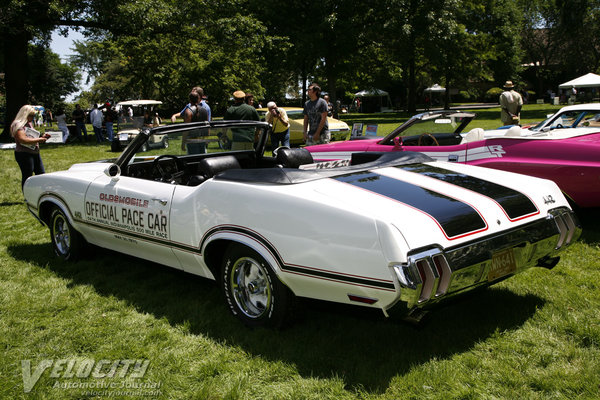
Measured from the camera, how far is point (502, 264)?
3.10m

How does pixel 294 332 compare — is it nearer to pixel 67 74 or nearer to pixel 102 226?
pixel 102 226

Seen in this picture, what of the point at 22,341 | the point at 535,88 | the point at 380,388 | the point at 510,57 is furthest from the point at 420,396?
the point at 535,88

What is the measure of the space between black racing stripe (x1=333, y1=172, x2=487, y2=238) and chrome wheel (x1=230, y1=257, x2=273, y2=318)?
837 millimetres

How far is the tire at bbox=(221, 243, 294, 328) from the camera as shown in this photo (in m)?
3.31

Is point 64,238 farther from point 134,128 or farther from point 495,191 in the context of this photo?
point 134,128

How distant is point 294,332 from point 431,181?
4.59 ft

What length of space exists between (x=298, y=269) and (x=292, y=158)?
58.4 inches

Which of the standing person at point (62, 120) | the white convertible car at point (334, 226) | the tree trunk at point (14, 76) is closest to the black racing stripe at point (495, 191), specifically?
the white convertible car at point (334, 226)

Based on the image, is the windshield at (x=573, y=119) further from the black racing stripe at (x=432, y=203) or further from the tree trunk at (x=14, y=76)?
the tree trunk at (x=14, y=76)

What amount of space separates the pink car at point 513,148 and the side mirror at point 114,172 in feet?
11.8

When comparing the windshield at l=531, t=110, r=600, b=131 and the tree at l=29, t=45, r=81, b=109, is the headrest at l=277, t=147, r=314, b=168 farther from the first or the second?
the tree at l=29, t=45, r=81, b=109

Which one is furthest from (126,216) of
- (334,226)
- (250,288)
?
(334,226)

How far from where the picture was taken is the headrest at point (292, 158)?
4.33 meters

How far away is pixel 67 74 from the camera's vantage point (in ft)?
268
